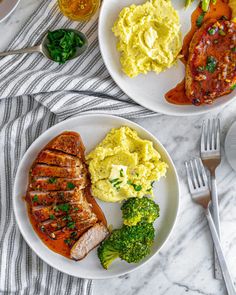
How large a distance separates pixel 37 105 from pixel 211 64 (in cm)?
195

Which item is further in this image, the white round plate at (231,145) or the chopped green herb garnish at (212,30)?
the white round plate at (231,145)

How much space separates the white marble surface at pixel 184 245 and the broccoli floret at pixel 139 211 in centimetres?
53

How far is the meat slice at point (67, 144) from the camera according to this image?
5203 millimetres

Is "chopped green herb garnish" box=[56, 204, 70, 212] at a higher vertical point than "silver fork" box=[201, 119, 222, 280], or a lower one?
higher

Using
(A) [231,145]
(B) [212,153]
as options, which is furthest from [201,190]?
(A) [231,145]

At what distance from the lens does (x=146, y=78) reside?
5.46 metres

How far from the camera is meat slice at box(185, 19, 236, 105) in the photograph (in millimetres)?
5195

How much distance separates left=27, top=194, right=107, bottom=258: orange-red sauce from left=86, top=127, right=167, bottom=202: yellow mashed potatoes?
20cm

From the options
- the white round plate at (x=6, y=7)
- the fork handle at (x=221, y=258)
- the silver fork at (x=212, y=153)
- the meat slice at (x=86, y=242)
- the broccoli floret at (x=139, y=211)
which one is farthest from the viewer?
the silver fork at (x=212, y=153)

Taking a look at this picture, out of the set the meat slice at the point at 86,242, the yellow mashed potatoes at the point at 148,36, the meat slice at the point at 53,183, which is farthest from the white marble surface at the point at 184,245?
the meat slice at the point at 53,183

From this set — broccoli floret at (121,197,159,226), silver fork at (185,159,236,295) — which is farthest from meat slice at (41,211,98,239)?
silver fork at (185,159,236,295)

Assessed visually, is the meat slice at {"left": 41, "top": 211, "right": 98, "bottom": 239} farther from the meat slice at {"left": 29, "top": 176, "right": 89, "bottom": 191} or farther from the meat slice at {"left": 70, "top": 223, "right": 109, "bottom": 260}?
the meat slice at {"left": 29, "top": 176, "right": 89, "bottom": 191}

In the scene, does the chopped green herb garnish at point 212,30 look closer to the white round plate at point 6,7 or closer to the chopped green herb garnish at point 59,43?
the chopped green herb garnish at point 59,43

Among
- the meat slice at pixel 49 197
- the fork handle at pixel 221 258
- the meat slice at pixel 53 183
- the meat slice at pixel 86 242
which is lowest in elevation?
the fork handle at pixel 221 258
